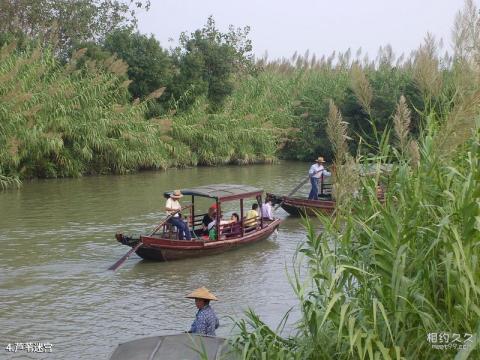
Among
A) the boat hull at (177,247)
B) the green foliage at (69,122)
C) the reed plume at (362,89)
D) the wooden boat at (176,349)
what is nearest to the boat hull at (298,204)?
the boat hull at (177,247)

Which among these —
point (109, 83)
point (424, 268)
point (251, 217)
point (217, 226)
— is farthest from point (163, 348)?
point (109, 83)

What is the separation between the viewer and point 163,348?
5812 mm

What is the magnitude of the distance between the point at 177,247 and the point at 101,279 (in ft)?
5.19

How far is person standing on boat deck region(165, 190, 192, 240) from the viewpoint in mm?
13227

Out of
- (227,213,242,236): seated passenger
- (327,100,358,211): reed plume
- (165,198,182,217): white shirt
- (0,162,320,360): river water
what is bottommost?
(0,162,320,360): river water

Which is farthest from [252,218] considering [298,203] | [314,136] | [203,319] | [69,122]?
[314,136]

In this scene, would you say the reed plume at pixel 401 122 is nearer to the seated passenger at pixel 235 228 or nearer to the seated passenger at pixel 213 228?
the seated passenger at pixel 213 228

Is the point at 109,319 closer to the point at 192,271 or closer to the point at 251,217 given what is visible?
the point at 192,271

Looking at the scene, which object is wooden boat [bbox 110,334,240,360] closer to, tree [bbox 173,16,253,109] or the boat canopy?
the boat canopy

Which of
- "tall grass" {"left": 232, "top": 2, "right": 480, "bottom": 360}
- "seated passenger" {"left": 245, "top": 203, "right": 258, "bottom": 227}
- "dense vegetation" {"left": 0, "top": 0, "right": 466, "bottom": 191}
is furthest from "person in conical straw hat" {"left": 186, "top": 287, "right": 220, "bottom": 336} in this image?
"dense vegetation" {"left": 0, "top": 0, "right": 466, "bottom": 191}

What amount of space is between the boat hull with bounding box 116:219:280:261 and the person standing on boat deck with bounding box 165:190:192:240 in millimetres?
263

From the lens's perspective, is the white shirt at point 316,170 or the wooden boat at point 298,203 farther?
the white shirt at point 316,170

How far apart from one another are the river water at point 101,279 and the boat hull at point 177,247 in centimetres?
14

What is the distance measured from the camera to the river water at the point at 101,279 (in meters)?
9.41
